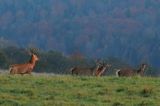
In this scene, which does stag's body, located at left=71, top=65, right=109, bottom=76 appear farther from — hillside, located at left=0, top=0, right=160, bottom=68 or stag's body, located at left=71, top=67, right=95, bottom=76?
hillside, located at left=0, top=0, right=160, bottom=68

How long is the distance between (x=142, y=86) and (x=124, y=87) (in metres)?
0.60

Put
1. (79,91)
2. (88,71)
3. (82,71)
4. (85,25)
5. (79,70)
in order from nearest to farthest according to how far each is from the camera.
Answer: (79,91) → (82,71) → (79,70) → (88,71) → (85,25)

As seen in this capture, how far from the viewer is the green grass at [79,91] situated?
49.2 feet

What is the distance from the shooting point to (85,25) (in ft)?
335

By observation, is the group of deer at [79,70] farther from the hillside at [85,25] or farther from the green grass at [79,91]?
the hillside at [85,25]

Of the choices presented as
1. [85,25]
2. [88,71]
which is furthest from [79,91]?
[85,25]

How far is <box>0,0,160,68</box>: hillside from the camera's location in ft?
306

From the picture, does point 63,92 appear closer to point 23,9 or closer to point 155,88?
point 155,88

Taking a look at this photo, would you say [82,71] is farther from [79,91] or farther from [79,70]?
[79,91]

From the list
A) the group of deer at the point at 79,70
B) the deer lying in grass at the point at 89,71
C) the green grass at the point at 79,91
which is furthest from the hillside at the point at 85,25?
the green grass at the point at 79,91

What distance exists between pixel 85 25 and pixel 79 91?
85730 mm

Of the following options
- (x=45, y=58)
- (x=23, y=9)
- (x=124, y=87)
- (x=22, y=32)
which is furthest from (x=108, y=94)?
(x=23, y=9)

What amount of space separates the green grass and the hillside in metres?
69.4

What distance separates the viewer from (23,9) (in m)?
109
